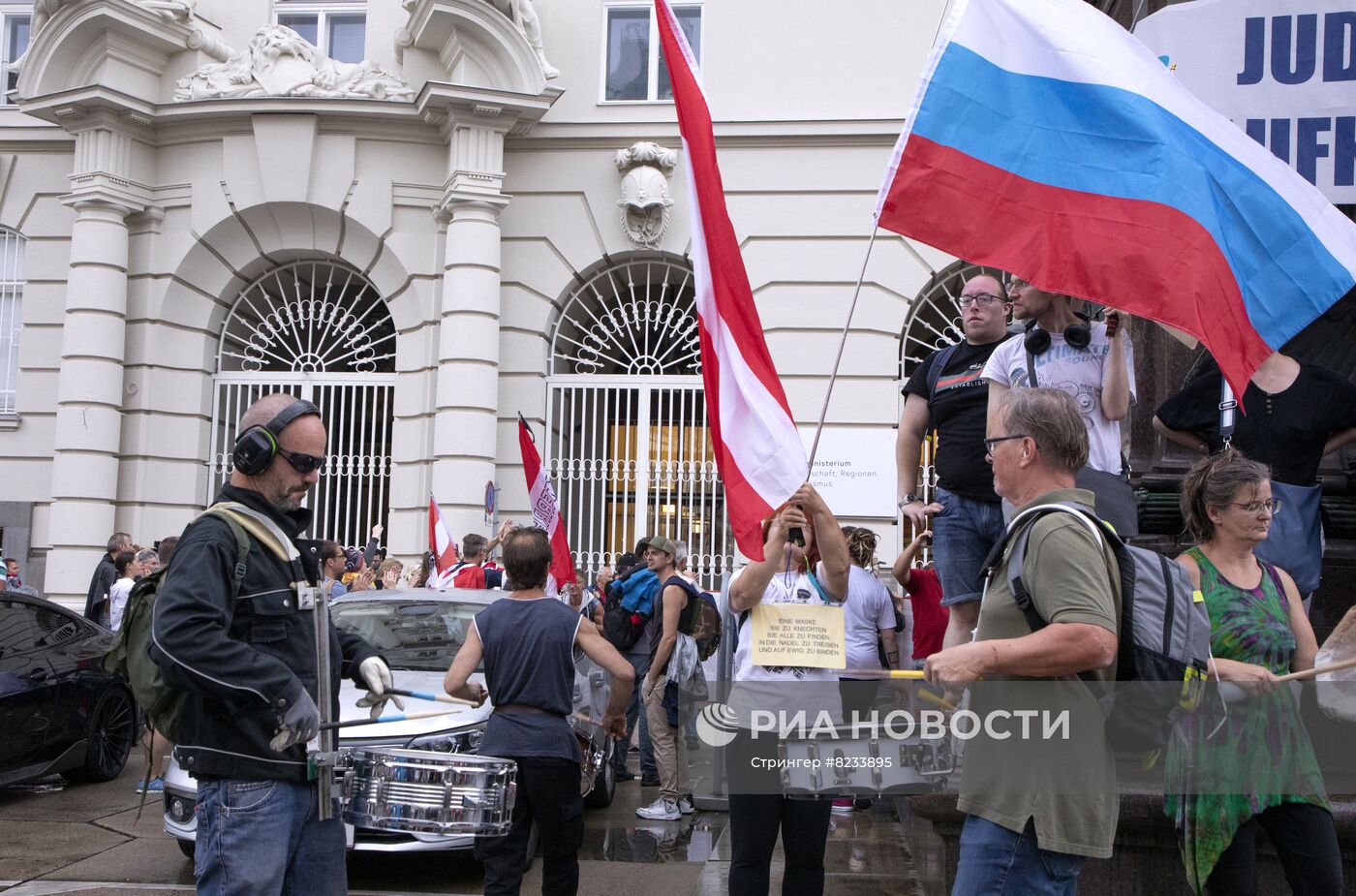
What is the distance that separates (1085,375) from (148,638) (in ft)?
11.0

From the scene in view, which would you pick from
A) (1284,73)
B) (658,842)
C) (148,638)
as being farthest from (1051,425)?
(658,842)

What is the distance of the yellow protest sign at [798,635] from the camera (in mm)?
4550

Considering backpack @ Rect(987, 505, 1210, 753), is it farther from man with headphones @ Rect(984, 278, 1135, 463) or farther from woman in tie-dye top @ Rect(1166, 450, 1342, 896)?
man with headphones @ Rect(984, 278, 1135, 463)

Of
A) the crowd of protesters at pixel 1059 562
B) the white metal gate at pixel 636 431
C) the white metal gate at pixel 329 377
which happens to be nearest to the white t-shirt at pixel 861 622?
the crowd of protesters at pixel 1059 562

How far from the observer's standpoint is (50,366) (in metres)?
16.0

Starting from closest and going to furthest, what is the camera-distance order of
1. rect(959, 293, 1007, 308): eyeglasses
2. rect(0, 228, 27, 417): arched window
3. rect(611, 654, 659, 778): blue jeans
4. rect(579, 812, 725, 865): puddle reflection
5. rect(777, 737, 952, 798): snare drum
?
rect(777, 737, 952, 798): snare drum < rect(959, 293, 1007, 308): eyeglasses < rect(579, 812, 725, 865): puddle reflection < rect(611, 654, 659, 778): blue jeans < rect(0, 228, 27, 417): arched window

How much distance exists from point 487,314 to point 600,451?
2.31 meters

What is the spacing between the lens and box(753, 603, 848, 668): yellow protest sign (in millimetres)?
4550

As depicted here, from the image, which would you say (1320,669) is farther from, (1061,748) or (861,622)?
(861,622)

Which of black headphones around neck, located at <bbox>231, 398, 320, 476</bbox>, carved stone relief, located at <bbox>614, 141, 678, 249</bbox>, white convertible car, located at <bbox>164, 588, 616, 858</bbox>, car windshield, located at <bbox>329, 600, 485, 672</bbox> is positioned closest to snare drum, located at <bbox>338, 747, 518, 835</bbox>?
black headphones around neck, located at <bbox>231, 398, 320, 476</bbox>

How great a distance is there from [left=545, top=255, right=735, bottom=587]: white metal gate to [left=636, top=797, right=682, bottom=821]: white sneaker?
20.6 ft

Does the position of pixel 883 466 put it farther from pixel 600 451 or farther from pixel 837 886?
pixel 837 886

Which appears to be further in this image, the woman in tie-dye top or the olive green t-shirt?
the woman in tie-dye top

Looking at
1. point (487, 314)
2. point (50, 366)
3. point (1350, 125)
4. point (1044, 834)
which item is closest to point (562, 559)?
point (487, 314)
